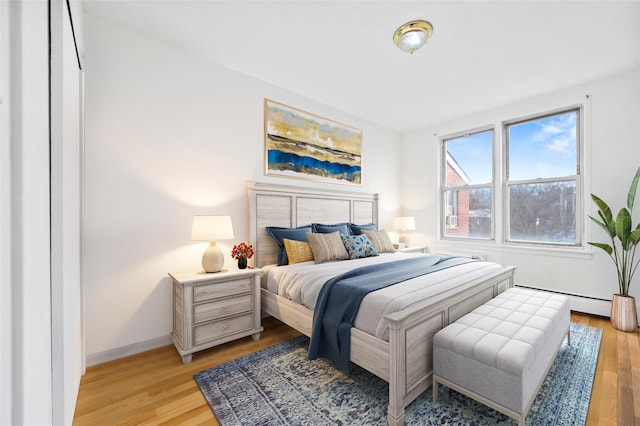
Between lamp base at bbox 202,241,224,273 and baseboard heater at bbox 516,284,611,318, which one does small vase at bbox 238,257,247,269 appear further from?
baseboard heater at bbox 516,284,611,318

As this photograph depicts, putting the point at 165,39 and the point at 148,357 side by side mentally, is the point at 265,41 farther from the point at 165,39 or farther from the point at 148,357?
the point at 148,357

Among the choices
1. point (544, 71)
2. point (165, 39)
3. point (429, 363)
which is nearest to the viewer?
point (429, 363)

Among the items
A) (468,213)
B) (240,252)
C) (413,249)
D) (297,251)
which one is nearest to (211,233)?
(240,252)

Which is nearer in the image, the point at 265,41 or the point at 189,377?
the point at 189,377

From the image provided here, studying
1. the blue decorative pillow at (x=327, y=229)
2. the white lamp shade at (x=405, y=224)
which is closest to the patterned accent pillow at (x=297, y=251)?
the blue decorative pillow at (x=327, y=229)

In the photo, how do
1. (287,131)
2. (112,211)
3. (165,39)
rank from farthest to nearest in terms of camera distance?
1. (287,131)
2. (165,39)
3. (112,211)

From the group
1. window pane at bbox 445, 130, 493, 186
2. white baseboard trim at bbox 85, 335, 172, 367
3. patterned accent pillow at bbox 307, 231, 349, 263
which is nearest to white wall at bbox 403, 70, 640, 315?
window pane at bbox 445, 130, 493, 186

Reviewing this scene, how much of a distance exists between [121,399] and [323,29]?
3.08 m

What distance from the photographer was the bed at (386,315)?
1.49m

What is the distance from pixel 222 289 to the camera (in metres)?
2.33

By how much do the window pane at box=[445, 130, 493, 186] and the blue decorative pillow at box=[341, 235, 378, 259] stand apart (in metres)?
2.26

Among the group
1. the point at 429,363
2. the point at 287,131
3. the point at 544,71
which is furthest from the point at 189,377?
the point at 544,71

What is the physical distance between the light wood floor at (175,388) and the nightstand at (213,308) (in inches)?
5.1

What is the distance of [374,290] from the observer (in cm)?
183
